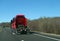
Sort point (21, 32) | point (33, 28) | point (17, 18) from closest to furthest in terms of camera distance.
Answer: point (21, 32)
point (17, 18)
point (33, 28)

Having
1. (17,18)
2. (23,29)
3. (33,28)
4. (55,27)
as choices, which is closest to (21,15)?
(17,18)

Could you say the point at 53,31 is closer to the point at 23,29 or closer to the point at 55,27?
the point at 55,27

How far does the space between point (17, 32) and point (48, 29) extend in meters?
9.50

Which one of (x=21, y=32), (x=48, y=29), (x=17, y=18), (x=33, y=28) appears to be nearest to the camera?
(x=21, y=32)

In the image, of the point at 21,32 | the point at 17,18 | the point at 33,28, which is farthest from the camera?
the point at 33,28

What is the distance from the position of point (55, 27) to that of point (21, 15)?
7283 millimetres

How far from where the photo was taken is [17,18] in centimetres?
4678

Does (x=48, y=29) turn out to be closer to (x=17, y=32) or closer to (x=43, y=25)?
(x=43, y=25)

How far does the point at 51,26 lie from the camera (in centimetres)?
4956

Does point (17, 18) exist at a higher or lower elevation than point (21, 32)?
higher

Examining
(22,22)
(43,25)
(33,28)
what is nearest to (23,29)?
(22,22)

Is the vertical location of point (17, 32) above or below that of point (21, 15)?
below

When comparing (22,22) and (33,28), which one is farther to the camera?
(33,28)

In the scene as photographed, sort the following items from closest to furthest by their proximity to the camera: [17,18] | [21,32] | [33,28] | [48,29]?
[21,32], [17,18], [48,29], [33,28]
